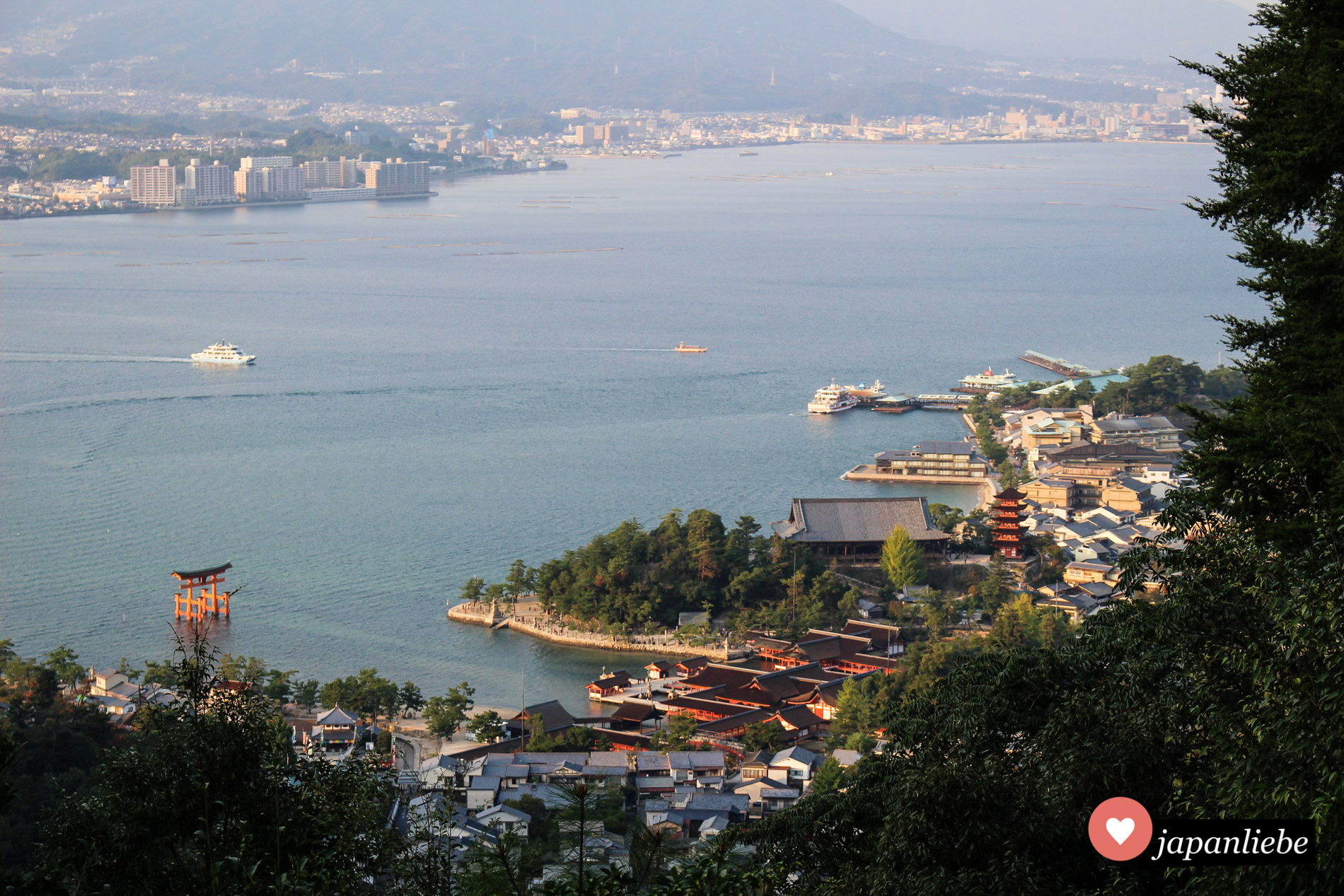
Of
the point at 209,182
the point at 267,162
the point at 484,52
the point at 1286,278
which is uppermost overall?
the point at 484,52

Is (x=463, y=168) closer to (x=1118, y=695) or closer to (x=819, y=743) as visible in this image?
(x=819, y=743)

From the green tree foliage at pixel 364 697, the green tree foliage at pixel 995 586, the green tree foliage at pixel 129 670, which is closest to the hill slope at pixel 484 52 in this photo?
the green tree foliage at pixel 995 586

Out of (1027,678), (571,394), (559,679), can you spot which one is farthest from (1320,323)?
(571,394)

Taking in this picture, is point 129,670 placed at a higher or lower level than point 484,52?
lower

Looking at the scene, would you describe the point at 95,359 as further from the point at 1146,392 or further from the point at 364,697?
the point at 1146,392

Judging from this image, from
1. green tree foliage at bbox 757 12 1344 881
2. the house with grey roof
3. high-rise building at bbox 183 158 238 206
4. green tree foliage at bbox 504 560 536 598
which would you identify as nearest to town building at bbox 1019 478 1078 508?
the house with grey roof

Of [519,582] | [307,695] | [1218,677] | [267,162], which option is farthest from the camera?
[267,162]

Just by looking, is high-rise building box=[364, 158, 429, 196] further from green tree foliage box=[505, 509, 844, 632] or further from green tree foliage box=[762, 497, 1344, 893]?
green tree foliage box=[762, 497, 1344, 893]

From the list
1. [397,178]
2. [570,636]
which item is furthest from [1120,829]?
[397,178]
